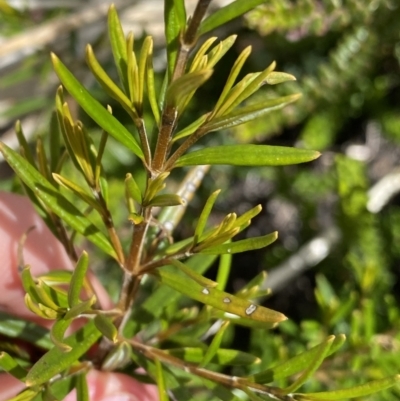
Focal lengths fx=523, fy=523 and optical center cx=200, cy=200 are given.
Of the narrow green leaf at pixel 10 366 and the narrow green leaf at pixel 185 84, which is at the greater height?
the narrow green leaf at pixel 185 84

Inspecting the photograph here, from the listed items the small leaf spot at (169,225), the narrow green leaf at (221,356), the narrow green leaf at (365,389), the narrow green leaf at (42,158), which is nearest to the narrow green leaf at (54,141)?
the narrow green leaf at (42,158)

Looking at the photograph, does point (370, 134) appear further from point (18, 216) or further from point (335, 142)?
point (18, 216)

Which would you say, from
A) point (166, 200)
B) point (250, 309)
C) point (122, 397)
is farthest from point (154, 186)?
point (122, 397)

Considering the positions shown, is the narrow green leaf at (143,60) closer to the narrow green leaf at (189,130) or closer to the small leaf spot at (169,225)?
the narrow green leaf at (189,130)

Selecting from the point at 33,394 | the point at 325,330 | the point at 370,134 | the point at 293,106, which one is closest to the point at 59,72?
the point at 33,394

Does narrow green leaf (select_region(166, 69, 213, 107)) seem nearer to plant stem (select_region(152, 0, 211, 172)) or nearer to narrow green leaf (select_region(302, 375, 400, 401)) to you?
plant stem (select_region(152, 0, 211, 172))

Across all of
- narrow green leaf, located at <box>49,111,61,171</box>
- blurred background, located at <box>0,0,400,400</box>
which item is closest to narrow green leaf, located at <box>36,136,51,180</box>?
narrow green leaf, located at <box>49,111,61,171</box>
